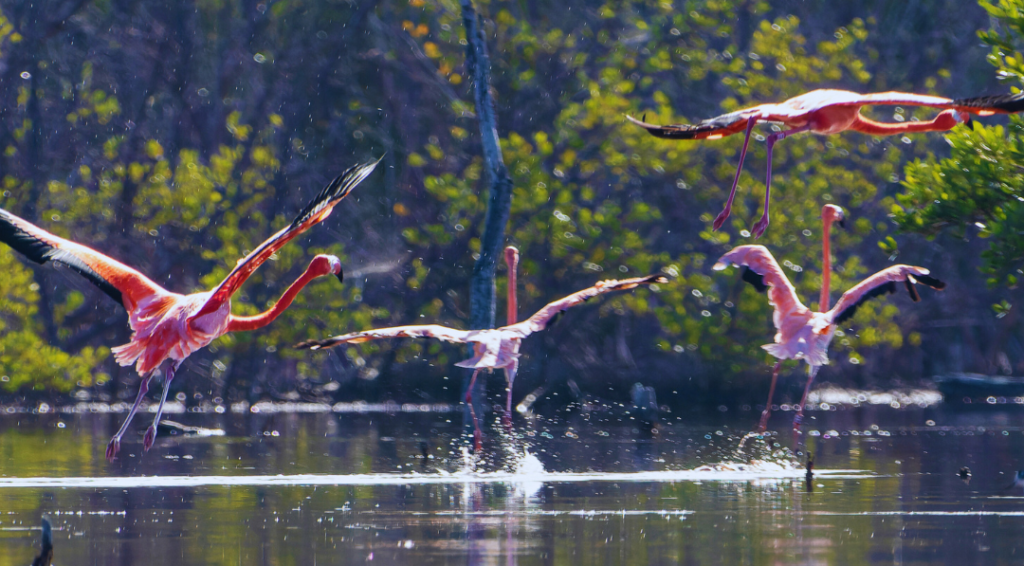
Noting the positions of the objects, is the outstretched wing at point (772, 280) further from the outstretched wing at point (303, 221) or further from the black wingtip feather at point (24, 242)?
the black wingtip feather at point (24, 242)

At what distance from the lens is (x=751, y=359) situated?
27.4 metres

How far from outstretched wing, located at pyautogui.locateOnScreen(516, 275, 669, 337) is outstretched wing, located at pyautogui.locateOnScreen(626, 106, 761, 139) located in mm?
1546

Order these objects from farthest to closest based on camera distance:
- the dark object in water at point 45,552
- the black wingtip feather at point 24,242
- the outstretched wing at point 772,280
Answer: the outstretched wing at point 772,280 → the black wingtip feather at point 24,242 → the dark object in water at point 45,552

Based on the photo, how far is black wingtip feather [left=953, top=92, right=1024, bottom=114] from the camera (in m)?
10.6

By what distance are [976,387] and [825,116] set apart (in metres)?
16.9

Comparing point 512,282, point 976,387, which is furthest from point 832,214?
point 976,387

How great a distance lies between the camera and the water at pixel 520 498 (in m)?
9.95

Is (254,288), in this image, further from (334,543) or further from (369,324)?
(334,543)

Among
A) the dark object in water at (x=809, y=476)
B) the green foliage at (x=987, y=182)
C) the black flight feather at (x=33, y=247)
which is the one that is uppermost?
the green foliage at (x=987, y=182)

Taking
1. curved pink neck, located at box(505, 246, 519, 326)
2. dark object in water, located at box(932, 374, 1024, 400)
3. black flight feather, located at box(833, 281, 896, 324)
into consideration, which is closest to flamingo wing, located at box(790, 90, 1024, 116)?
black flight feather, located at box(833, 281, 896, 324)

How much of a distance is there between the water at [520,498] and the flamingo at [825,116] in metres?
2.28

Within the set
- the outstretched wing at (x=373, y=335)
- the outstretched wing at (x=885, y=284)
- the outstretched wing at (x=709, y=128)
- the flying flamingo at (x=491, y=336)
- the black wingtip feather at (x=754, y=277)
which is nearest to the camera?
the outstretched wing at (x=709, y=128)

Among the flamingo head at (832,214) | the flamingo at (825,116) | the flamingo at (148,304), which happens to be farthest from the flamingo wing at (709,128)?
the flamingo head at (832,214)

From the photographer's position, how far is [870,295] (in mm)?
13969
